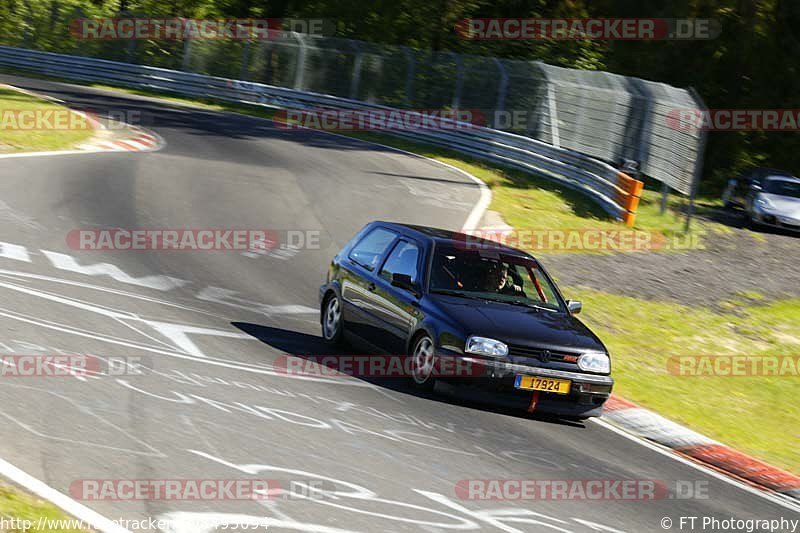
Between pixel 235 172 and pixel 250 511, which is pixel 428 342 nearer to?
pixel 250 511

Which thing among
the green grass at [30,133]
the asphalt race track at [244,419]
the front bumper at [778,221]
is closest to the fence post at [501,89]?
the front bumper at [778,221]

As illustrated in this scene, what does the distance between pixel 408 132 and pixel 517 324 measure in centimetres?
2456

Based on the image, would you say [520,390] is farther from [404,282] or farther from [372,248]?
[372,248]

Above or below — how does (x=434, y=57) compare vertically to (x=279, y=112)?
above

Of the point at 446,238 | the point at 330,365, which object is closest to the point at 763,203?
the point at 446,238

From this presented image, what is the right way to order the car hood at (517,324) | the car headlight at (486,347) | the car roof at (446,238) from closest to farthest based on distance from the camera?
the car headlight at (486,347) → the car hood at (517,324) → the car roof at (446,238)

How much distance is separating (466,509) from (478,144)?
2561 cm

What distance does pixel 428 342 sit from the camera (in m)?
10.6

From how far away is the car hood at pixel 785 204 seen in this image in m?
27.6

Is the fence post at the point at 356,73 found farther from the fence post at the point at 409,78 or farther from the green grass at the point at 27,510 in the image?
the green grass at the point at 27,510

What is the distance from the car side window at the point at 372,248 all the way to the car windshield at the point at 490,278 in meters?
0.88

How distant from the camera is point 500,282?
11500 millimetres

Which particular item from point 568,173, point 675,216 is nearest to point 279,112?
point 568,173

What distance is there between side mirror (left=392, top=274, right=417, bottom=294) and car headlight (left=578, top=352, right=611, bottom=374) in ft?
5.71
